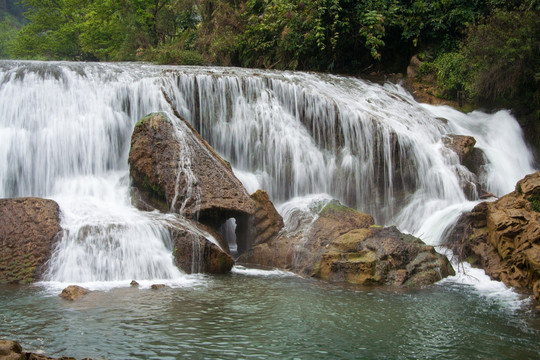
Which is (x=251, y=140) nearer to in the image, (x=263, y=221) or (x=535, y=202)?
(x=263, y=221)

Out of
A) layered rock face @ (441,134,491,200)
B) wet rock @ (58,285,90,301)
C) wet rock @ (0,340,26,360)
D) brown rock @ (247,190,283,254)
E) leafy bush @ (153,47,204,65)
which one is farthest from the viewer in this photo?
leafy bush @ (153,47,204,65)

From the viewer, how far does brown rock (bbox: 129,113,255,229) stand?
11.1 meters

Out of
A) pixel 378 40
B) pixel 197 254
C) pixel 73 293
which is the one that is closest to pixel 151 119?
pixel 197 254

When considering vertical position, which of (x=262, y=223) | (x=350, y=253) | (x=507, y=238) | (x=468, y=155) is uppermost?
(x=468, y=155)

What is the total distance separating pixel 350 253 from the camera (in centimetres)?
992

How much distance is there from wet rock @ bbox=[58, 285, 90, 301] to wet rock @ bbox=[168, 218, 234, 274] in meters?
2.22

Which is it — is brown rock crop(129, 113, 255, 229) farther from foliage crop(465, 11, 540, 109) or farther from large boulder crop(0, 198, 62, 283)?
foliage crop(465, 11, 540, 109)

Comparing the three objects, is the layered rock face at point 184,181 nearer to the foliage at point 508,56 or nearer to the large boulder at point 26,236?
the large boulder at point 26,236

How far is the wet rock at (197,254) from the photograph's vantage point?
9.98 meters

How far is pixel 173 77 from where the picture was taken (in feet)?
48.3

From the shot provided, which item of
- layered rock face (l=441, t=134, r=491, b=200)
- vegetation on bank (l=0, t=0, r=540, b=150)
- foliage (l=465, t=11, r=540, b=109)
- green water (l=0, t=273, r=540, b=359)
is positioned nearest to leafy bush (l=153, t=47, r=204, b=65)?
vegetation on bank (l=0, t=0, r=540, b=150)

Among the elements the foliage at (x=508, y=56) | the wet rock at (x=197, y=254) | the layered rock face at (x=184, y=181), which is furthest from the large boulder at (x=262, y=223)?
the foliage at (x=508, y=56)

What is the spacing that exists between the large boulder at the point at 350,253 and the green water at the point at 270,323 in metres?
0.64

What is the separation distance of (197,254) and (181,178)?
6.64 ft
